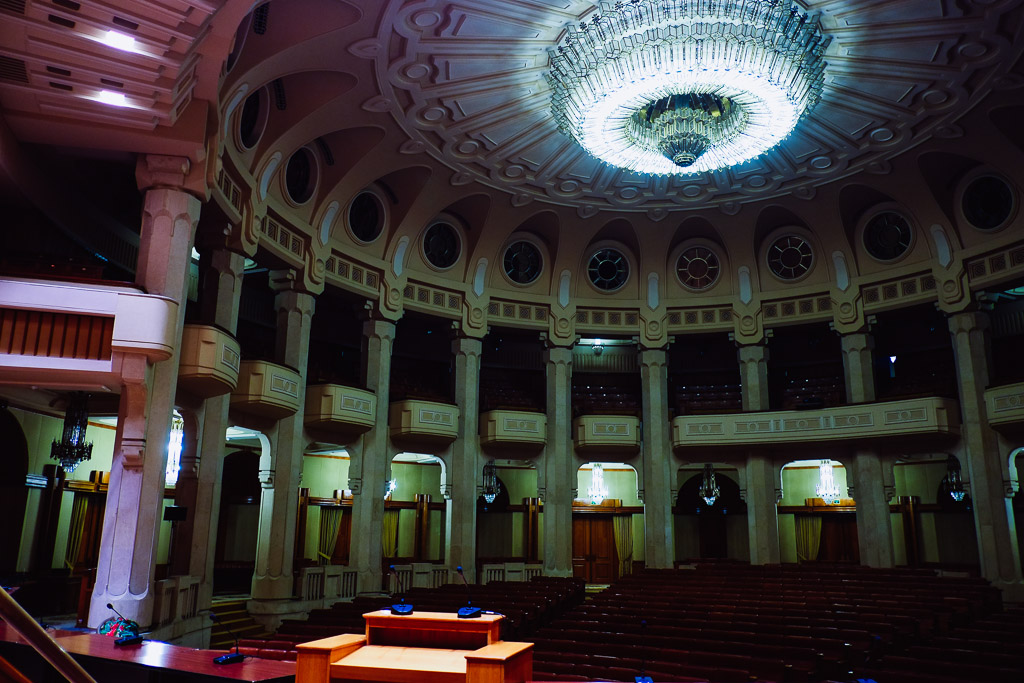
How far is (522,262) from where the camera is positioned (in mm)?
21312

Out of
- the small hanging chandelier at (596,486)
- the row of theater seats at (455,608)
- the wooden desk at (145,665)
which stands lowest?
the row of theater seats at (455,608)

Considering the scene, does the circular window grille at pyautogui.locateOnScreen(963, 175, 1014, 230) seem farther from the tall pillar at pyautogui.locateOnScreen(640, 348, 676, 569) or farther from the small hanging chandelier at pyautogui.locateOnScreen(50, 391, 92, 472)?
the small hanging chandelier at pyautogui.locateOnScreen(50, 391, 92, 472)

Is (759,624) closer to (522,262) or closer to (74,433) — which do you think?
(74,433)

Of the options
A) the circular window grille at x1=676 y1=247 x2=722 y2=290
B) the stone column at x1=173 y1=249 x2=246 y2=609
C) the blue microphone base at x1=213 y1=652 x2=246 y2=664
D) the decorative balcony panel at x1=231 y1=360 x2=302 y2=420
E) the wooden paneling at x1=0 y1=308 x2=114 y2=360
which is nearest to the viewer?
the blue microphone base at x1=213 y1=652 x2=246 y2=664

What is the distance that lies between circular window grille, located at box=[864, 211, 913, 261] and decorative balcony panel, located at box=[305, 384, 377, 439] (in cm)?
1395

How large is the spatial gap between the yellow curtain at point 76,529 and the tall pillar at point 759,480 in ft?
52.6

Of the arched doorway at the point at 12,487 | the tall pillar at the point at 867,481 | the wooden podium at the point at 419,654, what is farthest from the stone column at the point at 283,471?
the tall pillar at the point at 867,481

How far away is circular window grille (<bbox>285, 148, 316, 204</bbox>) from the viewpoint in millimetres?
15891

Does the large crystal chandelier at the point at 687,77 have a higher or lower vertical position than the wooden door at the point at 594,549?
higher

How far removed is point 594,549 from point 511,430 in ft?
20.9

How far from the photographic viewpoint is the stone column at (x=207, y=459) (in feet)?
42.0

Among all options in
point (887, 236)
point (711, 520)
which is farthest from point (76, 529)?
point (887, 236)

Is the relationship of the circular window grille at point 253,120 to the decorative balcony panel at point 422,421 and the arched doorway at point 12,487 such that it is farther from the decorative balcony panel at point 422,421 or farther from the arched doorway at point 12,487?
the decorative balcony panel at point 422,421

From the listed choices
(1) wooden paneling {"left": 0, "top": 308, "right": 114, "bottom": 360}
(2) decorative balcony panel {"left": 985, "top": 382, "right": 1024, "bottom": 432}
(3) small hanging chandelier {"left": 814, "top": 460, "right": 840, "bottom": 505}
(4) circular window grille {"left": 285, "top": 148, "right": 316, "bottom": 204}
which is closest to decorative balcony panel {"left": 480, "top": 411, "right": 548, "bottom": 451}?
(4) circular window grille {"left": 285, "top": 148, "right": 316, "bottom": 204}
